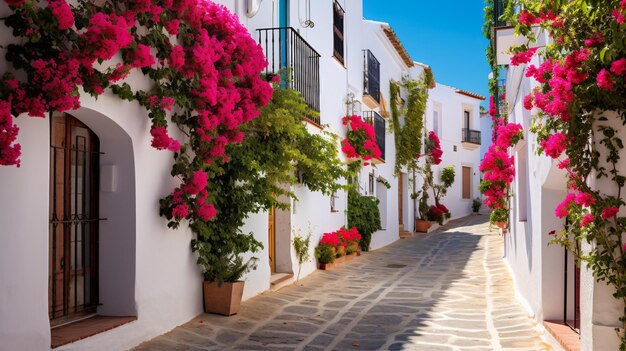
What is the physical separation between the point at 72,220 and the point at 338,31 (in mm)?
10883

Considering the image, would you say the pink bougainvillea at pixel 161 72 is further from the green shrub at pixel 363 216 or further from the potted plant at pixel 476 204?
the potted plant at pixel 476 204

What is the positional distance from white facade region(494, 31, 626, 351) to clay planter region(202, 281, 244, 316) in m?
3.62

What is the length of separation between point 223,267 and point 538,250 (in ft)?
12.3

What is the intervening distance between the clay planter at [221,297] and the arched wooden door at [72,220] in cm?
173

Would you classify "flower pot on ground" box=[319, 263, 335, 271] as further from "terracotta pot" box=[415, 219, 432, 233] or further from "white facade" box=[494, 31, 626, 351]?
Answer: "terracotta pot" box=[415, 219, 432, 233]

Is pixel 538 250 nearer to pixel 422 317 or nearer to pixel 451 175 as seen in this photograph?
pixel 422 317

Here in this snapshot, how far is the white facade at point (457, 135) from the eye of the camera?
3228 cm

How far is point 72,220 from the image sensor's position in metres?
5.89

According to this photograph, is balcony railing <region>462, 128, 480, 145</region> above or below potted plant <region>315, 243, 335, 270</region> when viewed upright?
above

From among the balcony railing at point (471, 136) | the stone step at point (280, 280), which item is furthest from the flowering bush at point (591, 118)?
the balcony railing at point (471, 136)

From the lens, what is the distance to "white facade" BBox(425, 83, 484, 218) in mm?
32281

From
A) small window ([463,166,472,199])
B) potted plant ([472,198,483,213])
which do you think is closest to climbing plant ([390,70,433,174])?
small window ([463,166,472,199])

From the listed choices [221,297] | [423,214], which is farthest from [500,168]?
[423,214]

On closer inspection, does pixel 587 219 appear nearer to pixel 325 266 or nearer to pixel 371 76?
pixel 325 266
